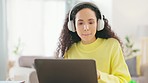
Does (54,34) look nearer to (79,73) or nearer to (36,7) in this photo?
(36,7)

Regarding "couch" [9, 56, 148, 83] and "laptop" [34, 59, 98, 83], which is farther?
"couch" [9, 56, 148, 83]

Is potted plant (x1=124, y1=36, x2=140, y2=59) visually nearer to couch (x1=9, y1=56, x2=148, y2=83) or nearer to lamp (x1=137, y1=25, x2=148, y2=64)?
lamp (x1=137, y1=25, x2=148, y2=64)

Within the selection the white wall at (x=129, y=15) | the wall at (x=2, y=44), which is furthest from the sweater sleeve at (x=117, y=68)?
the white wall at (x=129, y=15)

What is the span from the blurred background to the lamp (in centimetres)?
18

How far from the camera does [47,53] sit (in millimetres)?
6129

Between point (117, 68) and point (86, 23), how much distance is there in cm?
26

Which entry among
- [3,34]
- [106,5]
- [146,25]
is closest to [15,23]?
[3,34]

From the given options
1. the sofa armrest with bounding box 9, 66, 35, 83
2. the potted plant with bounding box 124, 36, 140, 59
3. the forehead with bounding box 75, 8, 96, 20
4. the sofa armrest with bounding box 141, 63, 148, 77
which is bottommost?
the sofa armrest with bounding box 141, 63, 148, 77

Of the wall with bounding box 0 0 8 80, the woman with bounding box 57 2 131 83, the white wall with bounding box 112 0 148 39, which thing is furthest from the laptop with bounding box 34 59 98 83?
the white wall with bounding box 112 0 148 39

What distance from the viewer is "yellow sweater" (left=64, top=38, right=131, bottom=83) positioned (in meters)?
1.39

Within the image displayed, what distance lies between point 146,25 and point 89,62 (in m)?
4.60

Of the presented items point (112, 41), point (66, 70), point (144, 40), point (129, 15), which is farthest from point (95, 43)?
point (129, 15)

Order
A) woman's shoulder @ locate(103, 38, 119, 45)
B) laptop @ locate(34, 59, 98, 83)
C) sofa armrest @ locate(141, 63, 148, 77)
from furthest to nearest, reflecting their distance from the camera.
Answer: sofa armrest @ locate(141, 63, 148, 77) → woman's shoulder @ locate(103, 38, 119, 45) → laptop @ locate(34, 59, 98, 83)

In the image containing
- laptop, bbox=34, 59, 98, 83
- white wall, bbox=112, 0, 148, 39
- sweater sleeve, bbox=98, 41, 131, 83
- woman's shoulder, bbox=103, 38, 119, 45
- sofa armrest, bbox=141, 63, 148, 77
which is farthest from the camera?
white wall, bbox=112, 0, 148, 39
